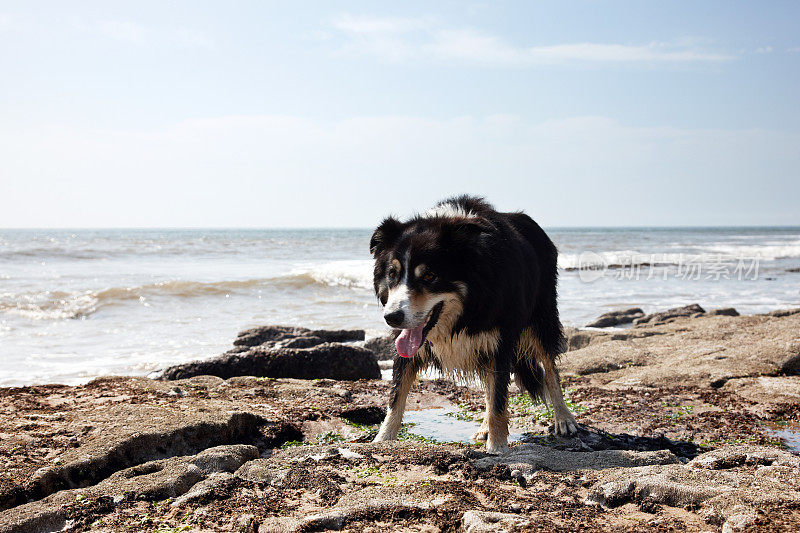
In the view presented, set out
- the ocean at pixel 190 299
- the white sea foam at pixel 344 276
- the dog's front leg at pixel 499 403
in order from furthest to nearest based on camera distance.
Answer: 1. the white sea foam at pixel 344 276
2. the ocean at pixel 190 299
3. the dog's front leg at pixel 499 403

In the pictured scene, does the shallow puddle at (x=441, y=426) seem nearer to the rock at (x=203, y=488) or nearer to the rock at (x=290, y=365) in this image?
the rock at (x=290, y=365)

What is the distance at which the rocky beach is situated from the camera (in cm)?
282

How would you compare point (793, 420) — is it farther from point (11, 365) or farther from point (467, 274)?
point (11, 365)

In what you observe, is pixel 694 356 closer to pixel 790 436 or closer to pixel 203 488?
pixel 790 436

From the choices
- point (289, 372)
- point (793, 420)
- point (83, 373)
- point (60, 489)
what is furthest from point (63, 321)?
point (793, 420)

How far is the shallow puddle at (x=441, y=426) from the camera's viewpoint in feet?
16.7

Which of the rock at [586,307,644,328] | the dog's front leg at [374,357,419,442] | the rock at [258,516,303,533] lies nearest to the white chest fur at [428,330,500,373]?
the dog's front leg at [374,357,419,442]

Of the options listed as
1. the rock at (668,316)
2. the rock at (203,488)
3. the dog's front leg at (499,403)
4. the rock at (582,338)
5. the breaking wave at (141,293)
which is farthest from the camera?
the breaking wave at (141,293)

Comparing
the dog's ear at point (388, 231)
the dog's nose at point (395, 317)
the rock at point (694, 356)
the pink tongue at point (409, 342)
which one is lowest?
the rock at point (694, 356)

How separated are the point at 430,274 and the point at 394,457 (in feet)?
3.98

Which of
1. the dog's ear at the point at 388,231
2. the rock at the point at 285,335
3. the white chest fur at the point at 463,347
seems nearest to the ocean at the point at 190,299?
the rock at the point at 285,335

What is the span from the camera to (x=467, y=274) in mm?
4191

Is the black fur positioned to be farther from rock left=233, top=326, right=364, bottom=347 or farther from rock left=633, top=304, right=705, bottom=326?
rock left=633, top=304, right=705, bottom=326

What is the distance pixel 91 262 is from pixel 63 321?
55.8 feet
